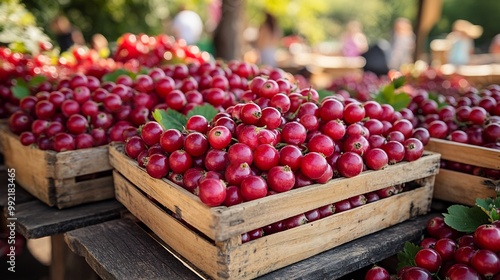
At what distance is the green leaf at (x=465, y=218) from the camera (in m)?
1.85

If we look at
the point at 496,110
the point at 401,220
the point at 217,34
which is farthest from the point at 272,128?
the point at 217,34

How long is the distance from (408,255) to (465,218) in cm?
28

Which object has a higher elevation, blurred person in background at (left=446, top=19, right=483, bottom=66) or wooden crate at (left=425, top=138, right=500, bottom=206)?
blurred person in background at (left=446, top=19, right=483, bottom=66)

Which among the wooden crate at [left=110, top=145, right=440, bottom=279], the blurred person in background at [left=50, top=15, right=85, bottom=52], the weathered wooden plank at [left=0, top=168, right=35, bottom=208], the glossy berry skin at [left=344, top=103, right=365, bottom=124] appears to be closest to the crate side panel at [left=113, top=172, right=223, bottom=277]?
the wooden crate at [left=110, top=145, right=440, bottom=279]

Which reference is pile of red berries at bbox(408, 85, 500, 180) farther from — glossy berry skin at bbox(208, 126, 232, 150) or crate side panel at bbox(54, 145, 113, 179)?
crate side panel at bbox(54, 145, 113, 179)

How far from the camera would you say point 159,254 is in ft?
5.98

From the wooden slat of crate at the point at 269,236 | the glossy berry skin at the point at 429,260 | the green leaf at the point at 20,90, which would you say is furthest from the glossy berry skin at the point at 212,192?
the green leaf at the point at 20,90

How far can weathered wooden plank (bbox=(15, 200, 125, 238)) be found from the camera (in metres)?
2.08

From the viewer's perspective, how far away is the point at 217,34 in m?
5.70

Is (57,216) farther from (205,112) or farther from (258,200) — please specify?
(258,200)

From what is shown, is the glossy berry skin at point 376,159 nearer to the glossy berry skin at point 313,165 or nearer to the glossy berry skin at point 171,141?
the glossy berry skin at point 313,165

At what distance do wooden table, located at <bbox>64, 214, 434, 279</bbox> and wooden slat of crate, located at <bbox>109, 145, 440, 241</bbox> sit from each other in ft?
0.72

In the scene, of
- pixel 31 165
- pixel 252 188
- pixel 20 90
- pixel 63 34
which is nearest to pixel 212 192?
pixel 252 188

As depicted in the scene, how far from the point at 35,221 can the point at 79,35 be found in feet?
22.6
